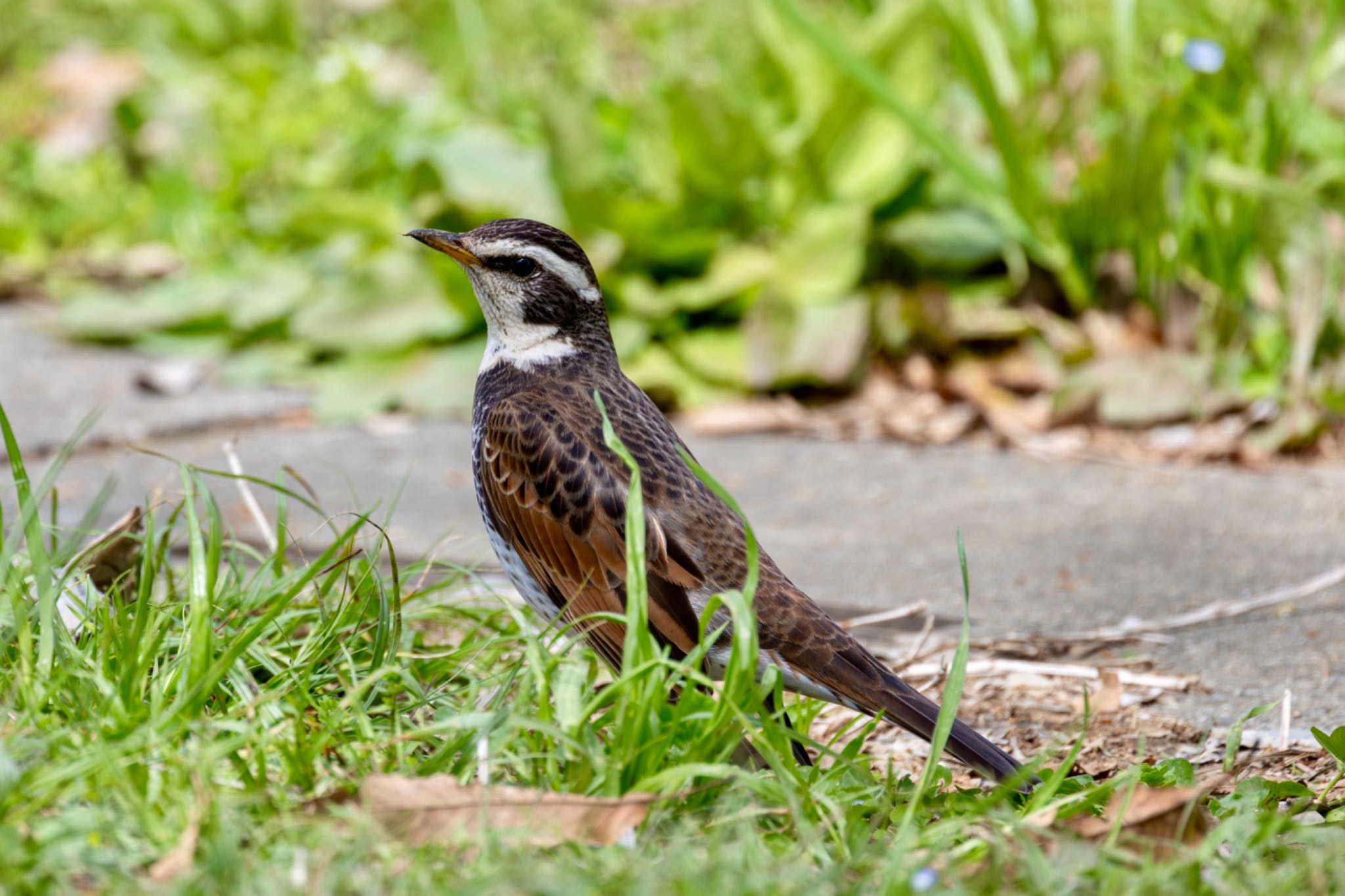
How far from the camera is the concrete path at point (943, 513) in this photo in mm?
4410

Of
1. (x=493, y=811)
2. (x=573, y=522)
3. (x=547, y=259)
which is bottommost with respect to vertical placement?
(x=493, y=811)

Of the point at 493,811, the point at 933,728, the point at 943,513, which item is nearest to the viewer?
the point at 493,811

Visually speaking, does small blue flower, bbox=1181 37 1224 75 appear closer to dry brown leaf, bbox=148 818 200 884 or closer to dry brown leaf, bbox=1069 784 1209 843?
dry brown leaf, bbox=1069 784 1209 843

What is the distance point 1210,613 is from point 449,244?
8.05 ft

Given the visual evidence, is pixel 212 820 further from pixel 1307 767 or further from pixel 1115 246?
pixel 1115 246

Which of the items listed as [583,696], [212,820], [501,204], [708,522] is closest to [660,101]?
[501,204]

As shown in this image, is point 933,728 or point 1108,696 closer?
point 933,728

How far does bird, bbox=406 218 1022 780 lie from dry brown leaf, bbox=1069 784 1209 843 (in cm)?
30

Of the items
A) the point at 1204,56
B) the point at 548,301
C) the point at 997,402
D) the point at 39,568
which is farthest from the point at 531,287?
the point at 1204,56

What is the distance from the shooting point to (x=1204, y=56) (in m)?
6.35

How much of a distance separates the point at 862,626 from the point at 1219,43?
11.5 feet

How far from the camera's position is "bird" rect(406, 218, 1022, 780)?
3385mm

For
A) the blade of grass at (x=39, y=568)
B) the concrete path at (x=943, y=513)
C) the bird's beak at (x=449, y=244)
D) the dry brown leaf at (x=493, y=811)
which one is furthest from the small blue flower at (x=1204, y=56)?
the blade of grass at (x=39, y=568)

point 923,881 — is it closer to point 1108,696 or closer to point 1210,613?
point 1108,696
